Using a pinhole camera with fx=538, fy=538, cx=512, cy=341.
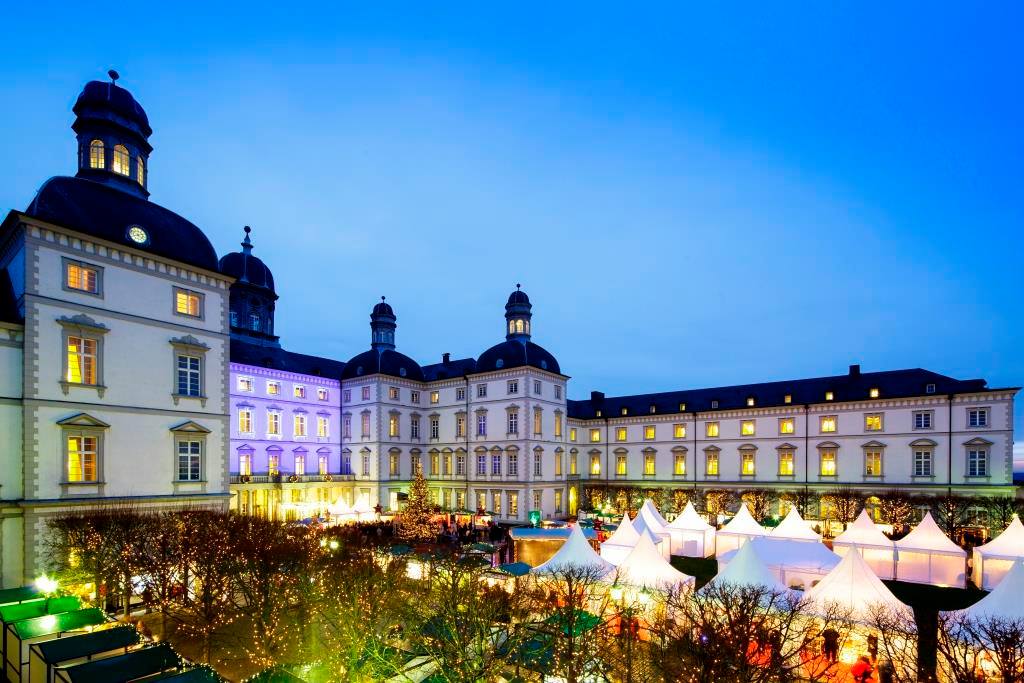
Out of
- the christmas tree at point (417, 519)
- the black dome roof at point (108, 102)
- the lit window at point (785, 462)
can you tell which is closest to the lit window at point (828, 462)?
the lit window at point (785, 462)

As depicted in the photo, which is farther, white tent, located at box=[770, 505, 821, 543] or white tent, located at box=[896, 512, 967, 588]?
white tent, located at box=[770, 505, 821, 543]

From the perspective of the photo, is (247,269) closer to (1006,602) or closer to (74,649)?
(74,649)

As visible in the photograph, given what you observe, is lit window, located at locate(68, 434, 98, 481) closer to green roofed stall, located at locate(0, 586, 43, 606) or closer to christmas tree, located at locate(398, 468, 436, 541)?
green roofed stall, located at locate(0, 586, 43, 606)

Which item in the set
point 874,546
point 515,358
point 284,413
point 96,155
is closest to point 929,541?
point 874,546

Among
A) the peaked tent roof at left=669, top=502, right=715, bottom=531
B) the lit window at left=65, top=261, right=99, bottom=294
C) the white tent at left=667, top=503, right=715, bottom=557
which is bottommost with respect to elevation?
the white tent at left=667, top=503, right=715, bottom=557

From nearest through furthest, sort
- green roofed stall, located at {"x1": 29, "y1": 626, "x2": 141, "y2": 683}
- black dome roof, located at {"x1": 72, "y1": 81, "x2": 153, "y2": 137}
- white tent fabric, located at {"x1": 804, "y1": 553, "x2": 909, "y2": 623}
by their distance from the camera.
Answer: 1. green roofed stall, located at {"x1": 29, "y1": 626, "x2": 141, "y2": 683}
2. white tent fabric, located at {"x1": 804, "y1": 553, "x2": 909, "y2": 623}
3. black dome roof, located at {"x1": 72, "y1": 81, "x2": 153, "y2": 137}

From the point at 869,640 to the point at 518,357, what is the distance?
1471 inches

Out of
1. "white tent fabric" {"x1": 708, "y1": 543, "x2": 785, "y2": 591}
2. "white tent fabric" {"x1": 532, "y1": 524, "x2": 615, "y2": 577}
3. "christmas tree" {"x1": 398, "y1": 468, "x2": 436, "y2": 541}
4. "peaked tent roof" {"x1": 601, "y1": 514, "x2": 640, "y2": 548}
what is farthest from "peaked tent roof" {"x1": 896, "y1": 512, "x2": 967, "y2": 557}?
"christmas tree" {"x1": 398, "y1": 468, "x2": 436, "y2": 541}

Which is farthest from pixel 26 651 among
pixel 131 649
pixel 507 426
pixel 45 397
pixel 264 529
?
pixel 507 426

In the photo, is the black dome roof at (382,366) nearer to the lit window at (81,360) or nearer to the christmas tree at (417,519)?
the christmas tree at (417,519)

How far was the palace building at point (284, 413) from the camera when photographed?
23203 millimetres

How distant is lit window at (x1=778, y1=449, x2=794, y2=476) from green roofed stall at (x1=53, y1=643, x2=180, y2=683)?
51.3m

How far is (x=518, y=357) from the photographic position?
168ft

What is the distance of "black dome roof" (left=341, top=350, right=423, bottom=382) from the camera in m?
55.6
